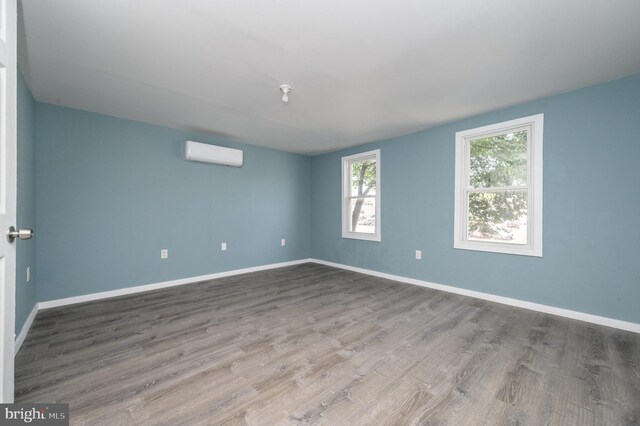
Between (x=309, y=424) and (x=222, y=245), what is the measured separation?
3.28m

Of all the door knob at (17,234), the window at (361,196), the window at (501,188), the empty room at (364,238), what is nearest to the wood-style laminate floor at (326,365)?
the empty room at (364,238)

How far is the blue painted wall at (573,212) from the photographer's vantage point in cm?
229

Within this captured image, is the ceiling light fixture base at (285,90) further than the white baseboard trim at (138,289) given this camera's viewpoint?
No

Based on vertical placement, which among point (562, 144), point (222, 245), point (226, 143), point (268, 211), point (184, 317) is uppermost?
point (226, 143)

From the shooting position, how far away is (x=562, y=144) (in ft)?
8.54

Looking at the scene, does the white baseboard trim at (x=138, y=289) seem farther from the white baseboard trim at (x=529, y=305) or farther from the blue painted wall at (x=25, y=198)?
the white baseboard trim at (x=529, y=305)

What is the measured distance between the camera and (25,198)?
2.28 metres

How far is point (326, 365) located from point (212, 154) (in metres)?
3.29

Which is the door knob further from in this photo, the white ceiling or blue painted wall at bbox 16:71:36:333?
blue painted wall at bbox 16:71:36:333

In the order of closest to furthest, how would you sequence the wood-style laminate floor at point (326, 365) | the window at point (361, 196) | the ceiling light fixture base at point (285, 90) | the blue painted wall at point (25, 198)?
the wood-style laminate floor at point (326, 365)
the blue painted wall at point (25, 198)
the ceiling light fixture base at point (285, 90)
the window at point (361, 196)

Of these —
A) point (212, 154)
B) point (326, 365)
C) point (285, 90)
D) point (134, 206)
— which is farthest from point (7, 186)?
point (212, 154)

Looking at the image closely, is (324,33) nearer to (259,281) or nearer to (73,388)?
(73,388)

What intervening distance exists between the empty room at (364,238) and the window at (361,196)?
11 centimetres

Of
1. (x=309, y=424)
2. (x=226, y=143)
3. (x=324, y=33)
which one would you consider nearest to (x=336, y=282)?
(x=309, y=424)
